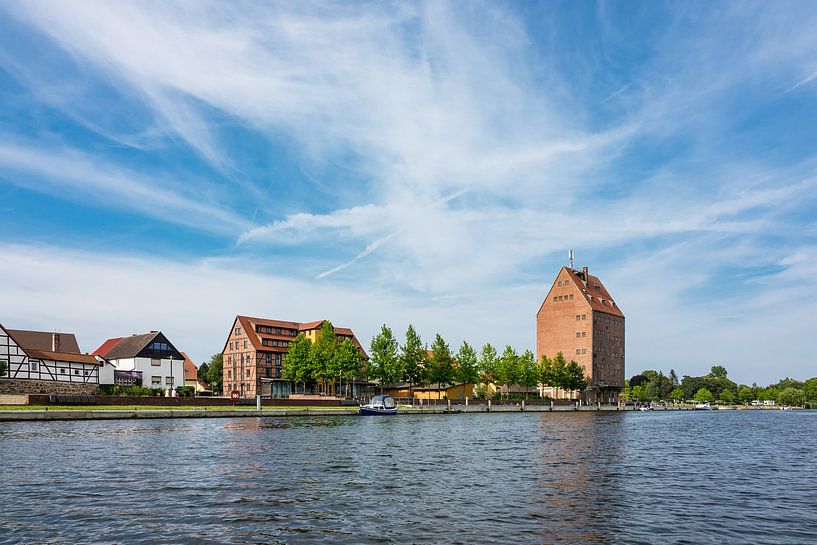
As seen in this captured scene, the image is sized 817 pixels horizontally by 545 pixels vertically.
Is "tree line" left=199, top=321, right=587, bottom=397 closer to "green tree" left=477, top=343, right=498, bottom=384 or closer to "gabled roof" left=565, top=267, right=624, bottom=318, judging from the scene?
"green tree" left=477, top=343, right=498, bottom=384

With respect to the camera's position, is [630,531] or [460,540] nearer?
[460,540]

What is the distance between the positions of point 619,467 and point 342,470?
15.7 metres

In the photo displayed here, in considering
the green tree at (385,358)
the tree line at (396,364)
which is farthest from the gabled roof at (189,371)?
the green tree at (385,358)

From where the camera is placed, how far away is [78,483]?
27062 mm

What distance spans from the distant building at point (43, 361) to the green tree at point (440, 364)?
58946 millimetres

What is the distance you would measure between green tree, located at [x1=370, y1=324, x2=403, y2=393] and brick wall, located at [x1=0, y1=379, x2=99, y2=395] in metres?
45.7

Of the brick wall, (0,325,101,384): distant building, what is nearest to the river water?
the brick wall

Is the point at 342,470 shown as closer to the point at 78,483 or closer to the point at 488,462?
the point at 488,462

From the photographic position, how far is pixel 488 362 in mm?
135000

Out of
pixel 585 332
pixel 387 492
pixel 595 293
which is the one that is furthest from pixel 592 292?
pixel 387 492

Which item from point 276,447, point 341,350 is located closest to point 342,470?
point 276,447

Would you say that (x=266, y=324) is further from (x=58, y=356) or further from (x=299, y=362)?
(x=58, y=356)

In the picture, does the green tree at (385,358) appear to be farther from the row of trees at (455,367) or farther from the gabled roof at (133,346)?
the gabled roof at (133,346)

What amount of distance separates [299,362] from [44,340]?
49.6 meters
